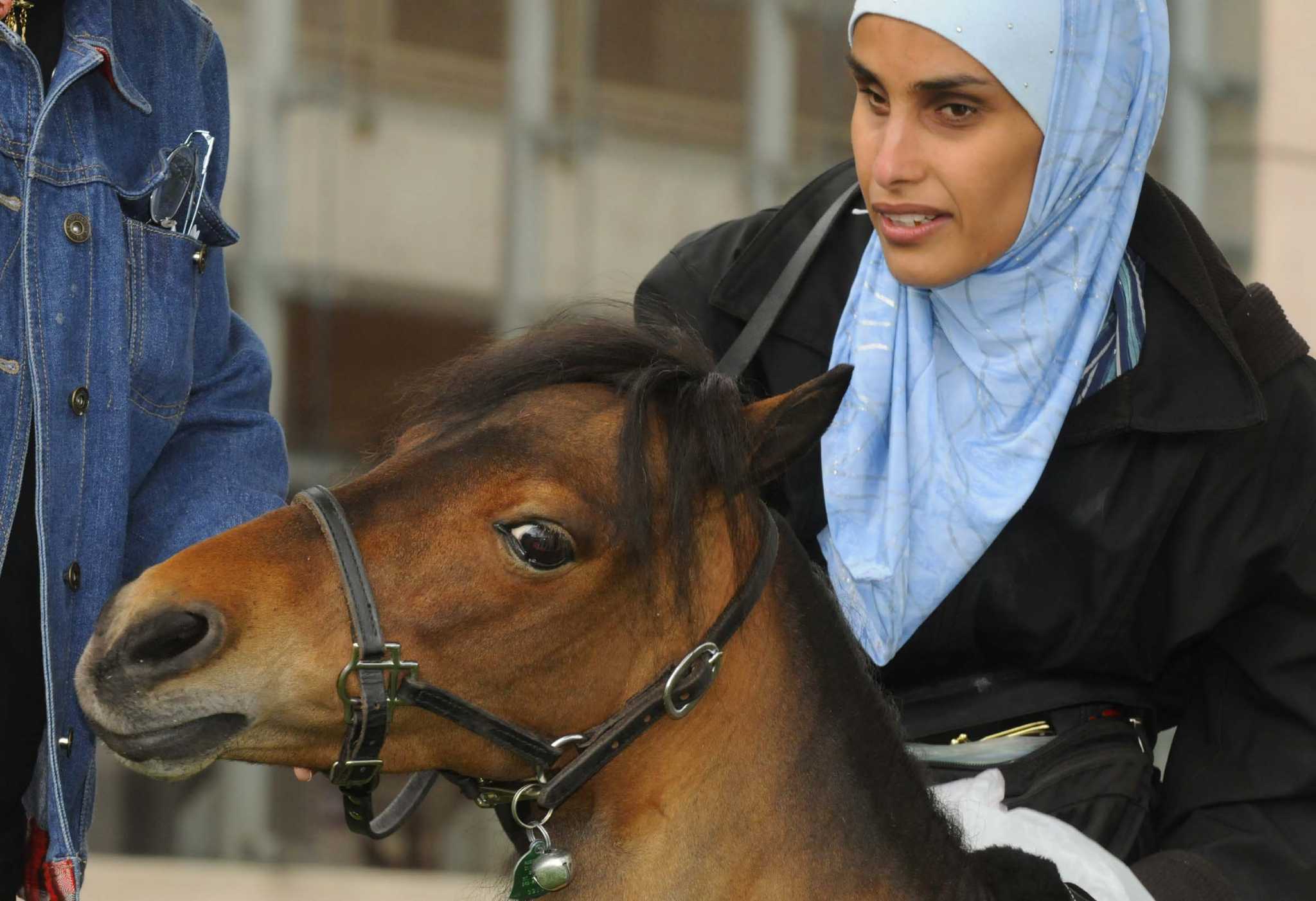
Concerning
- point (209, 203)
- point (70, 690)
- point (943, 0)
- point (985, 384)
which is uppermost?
point (943, 0)

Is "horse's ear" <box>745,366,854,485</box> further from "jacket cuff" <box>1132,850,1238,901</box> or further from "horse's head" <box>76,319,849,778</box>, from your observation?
"jacket cuff" <box>1132,850,1238,901</box>

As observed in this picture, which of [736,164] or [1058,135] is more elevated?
[1058,135]

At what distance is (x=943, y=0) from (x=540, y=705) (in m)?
1.15

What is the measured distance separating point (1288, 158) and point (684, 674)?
215 inches

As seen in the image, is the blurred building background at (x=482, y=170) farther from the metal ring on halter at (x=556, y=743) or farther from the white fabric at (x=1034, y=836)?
the metal ring on halter at (x=556, y=743)

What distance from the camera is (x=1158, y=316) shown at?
258cm

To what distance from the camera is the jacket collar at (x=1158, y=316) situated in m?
2.46

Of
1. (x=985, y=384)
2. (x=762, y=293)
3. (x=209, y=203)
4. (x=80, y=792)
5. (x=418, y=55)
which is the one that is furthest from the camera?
(x=418, y=55)

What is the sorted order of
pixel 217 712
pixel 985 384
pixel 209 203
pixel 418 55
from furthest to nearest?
pixel 418 55 < pixel 985 384 < pixel 209 203 < pixel 217 712

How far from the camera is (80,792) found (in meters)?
2.17

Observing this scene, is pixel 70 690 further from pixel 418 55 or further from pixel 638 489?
pixel 418 55

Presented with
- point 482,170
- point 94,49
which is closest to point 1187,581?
point 94,49

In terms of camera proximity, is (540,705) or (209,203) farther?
(209,203)

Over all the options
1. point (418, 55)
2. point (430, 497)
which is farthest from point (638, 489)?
point (418, 55)
